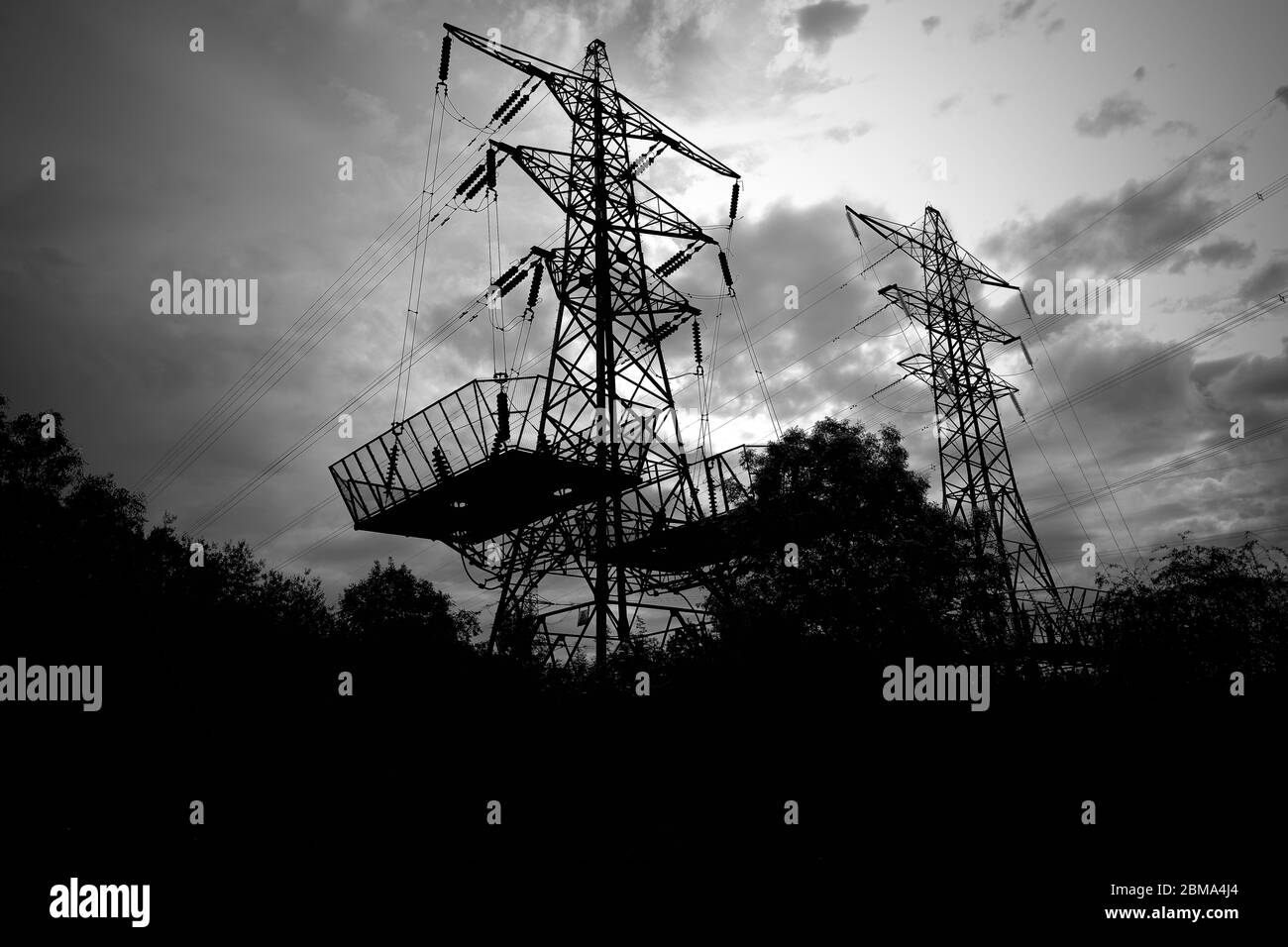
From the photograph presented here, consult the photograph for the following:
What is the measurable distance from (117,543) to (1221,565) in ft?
133

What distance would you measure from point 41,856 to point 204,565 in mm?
24551

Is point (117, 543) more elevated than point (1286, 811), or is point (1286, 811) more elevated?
point (117, 543)

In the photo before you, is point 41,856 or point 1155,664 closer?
point 41,856

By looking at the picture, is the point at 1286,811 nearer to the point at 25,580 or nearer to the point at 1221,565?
the point at 1221,565

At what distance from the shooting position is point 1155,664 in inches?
875

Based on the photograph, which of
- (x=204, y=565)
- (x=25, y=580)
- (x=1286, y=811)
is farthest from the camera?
(x=204, y=565)
